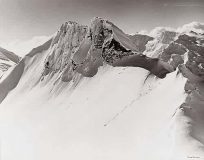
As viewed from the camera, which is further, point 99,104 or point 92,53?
point 92,53

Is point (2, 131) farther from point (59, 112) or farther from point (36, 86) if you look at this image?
point (36, 86)

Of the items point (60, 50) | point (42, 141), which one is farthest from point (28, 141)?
point (60, 50)

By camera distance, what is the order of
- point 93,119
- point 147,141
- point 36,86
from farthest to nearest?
1. point 36,86
2. point 93,119
3. point 147,141

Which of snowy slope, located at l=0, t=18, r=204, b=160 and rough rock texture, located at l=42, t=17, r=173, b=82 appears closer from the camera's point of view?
snowy slope, located at l=0, t=18, r=204, b=160

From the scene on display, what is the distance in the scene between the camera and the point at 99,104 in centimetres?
3294

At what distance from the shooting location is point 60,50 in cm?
4428

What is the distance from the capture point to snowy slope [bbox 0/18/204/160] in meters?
25.0

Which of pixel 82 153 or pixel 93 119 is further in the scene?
pixel 93 119

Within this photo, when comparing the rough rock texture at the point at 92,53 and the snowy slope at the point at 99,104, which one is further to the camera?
the rough rock texture at the point at 92,53

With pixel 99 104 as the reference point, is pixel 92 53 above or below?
above

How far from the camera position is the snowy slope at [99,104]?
25.0 meters

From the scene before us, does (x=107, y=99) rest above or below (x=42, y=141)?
above

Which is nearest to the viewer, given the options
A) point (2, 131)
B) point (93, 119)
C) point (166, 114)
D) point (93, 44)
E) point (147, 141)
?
point (147, 141)

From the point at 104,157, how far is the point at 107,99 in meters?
8.51
